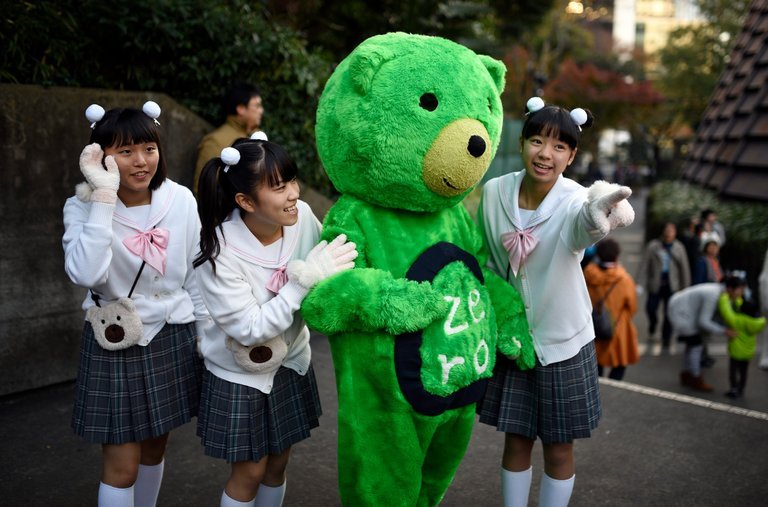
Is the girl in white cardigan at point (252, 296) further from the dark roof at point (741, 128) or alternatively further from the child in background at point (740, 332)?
the dark roof at point (741, 128)

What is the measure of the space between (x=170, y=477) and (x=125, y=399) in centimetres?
115

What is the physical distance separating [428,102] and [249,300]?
3.43 feet

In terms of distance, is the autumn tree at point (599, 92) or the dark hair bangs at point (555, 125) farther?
the autumn tree at point (599, 92)

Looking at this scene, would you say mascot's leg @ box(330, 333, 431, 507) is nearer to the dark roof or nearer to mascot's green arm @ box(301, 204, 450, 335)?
mascot's green arm @ box(301, 204, 450, 335)

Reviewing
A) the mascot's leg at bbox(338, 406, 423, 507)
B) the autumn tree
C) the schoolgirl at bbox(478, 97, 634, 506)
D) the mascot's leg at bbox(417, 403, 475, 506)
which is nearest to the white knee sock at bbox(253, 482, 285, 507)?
the mascot's leg at bbox(338, 406, 423, 507)

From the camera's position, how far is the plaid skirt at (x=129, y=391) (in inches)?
122

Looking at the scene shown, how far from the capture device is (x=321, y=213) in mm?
6777

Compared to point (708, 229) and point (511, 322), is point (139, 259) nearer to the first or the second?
point (511, 322)

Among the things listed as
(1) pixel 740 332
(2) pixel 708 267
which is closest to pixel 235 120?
(1) pixel 740 332

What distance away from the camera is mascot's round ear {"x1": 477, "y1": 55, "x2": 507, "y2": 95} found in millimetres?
3217

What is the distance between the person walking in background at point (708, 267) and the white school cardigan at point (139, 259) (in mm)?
7071

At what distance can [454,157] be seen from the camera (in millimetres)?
2889

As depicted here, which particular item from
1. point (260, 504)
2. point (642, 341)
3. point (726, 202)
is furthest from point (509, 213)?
point (726, 202)

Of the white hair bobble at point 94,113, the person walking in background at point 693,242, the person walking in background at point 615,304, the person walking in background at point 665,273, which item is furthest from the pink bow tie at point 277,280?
the person walking in background at point 693,242
